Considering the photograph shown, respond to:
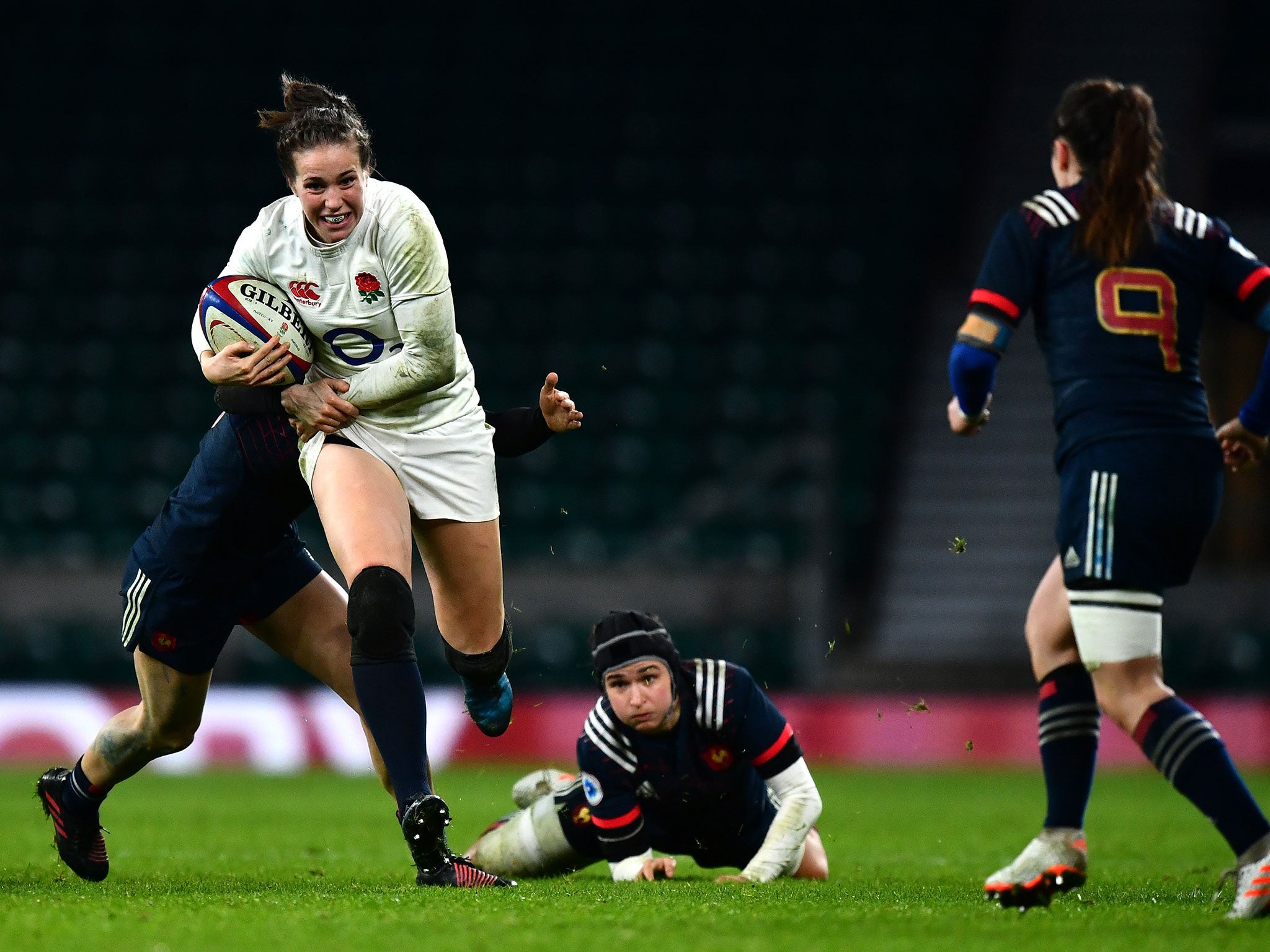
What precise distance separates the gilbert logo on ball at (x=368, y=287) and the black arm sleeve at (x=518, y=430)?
634 mm

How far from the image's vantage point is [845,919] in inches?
141

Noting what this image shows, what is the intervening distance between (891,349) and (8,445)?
7857mm

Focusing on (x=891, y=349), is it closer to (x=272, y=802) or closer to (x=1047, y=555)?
(x=1047, y=555)

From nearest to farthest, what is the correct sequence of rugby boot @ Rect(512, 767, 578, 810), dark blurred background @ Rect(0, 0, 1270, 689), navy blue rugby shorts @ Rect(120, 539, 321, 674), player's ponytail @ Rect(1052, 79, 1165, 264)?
player's ponytail @ Rect(1052, 79, 1165, 264), navy blue rugby shorts @ Rect(120, 539, 321, 674), rugby boot @ Rect(512, 767, 578, 810), dark blurred background @ Rect(0, 0, 1270, 689)

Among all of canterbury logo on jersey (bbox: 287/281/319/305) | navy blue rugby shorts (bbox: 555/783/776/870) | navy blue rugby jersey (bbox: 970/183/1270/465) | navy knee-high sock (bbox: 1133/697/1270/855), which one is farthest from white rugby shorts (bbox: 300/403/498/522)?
navy knee-high sock (bbox: 1133/697/1270/855)

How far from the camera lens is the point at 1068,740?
3885 mm

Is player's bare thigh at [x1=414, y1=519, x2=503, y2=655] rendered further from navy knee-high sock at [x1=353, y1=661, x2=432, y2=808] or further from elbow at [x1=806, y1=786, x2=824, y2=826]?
elbow at [x1=806, y1=786, x2=824, y2=826]

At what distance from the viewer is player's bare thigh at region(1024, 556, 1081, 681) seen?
387 centimetres

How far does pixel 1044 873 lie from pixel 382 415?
2.06m

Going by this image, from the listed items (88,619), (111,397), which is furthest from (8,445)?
(88,619)

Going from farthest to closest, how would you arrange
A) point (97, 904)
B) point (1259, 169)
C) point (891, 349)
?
point (1259, 169), point (891, 349), point (97, 904)

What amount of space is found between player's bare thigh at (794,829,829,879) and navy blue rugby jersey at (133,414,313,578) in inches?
72.2

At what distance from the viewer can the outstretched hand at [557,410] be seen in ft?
15.5

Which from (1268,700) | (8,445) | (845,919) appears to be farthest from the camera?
(8,445)
